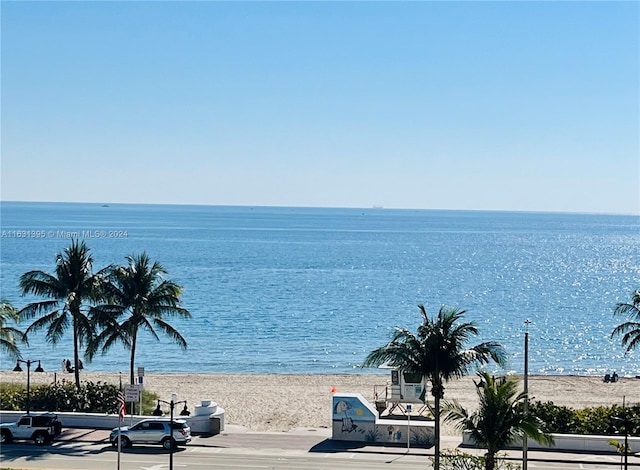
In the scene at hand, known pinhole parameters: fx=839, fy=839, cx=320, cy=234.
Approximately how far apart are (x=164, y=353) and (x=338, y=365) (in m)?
16.7

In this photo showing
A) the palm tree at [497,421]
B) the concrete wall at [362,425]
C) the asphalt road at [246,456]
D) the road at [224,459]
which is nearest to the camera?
the palm tree at [497,421]

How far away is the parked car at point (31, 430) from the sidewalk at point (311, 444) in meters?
0.80

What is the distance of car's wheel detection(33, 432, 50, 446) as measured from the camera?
119ft

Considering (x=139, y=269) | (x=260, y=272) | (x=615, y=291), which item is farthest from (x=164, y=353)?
(x=615, y=291)

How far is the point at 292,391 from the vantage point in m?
54.0

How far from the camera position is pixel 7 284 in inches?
4680

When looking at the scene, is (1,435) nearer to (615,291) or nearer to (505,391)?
(505,391)

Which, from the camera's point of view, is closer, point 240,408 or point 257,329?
point 240,408

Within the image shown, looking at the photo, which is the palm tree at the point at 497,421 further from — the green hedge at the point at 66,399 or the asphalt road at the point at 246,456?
the green hedge at the point at 66,399

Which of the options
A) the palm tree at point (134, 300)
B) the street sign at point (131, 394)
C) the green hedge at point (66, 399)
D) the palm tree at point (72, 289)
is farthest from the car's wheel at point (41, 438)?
the palm tree at point (134, 300)

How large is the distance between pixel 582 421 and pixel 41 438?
2391 cm

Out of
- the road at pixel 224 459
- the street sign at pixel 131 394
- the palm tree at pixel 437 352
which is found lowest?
the road at pixel 224 459

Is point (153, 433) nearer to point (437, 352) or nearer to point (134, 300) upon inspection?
point (134, 300)

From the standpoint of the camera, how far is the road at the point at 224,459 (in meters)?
32.7
